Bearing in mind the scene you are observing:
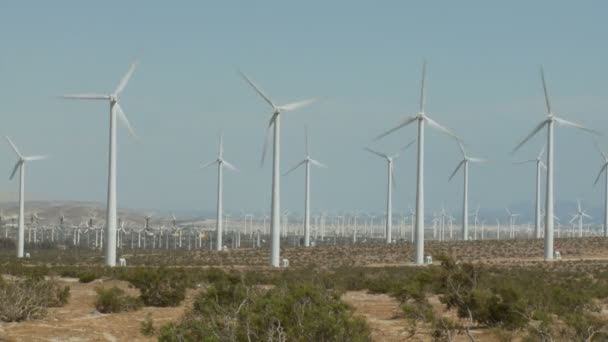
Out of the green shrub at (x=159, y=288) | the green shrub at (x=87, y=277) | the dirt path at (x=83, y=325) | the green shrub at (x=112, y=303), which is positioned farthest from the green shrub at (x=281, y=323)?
the green shrub at (x=87, y=277)

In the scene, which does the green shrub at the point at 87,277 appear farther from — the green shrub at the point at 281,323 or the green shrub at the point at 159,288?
the green shrub at the point at 281,323

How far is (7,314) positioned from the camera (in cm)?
3275

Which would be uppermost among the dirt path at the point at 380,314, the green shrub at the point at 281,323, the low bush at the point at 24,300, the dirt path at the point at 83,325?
the green shrub at the point at 281,323

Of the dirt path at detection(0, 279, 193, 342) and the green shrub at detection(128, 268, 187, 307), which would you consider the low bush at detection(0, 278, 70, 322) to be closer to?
the dirt path at detection(0, 279, 193, 342)

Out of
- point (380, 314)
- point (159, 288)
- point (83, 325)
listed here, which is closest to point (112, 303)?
point (159, 288)

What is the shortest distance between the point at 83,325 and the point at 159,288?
7633 millimetres

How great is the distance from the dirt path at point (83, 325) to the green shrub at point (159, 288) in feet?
1.56

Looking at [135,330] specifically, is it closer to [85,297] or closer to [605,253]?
[85,297]

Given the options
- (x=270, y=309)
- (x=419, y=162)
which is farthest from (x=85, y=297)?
(x=419, y=162)

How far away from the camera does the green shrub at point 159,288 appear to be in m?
39.5

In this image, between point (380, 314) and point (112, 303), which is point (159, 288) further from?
point (380, 314)

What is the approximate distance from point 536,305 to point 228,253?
72944 millimetres

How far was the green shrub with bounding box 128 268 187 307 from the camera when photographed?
130 feet

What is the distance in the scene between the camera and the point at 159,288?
39.7 meters
